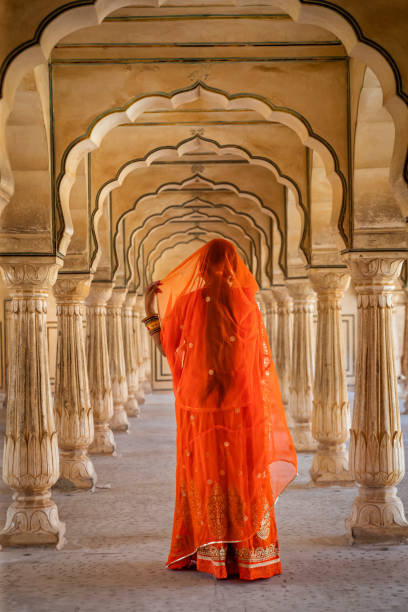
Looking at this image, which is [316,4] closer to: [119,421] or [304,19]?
[304,19]

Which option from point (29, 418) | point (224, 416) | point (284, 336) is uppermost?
point (284, 336)

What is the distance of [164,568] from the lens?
17.3 ft

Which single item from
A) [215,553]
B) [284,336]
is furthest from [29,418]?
[284,336]

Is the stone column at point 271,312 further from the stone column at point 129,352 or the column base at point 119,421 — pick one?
the column base at point 119,421

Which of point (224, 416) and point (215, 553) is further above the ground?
point (224, 416)

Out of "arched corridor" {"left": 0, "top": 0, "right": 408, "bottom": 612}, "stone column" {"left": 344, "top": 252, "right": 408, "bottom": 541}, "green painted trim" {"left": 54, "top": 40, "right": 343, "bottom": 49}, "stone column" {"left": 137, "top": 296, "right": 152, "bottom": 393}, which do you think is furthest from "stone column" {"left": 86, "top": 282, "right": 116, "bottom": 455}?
"stone column" {"left": 137, "top": 296, "right": 152, "bottom": 393}

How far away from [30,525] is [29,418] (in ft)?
2.73

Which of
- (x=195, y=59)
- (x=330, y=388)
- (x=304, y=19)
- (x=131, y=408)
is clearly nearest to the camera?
(x=304, y=19)

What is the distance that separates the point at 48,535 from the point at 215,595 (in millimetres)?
1859

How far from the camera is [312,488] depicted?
8234mm

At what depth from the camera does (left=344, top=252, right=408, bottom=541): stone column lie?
5957mm

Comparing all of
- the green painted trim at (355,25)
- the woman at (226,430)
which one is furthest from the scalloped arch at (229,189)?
the green painted trim at (355,25)

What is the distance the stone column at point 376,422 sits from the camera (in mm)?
5957

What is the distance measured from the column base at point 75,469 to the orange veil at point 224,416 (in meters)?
3.57
